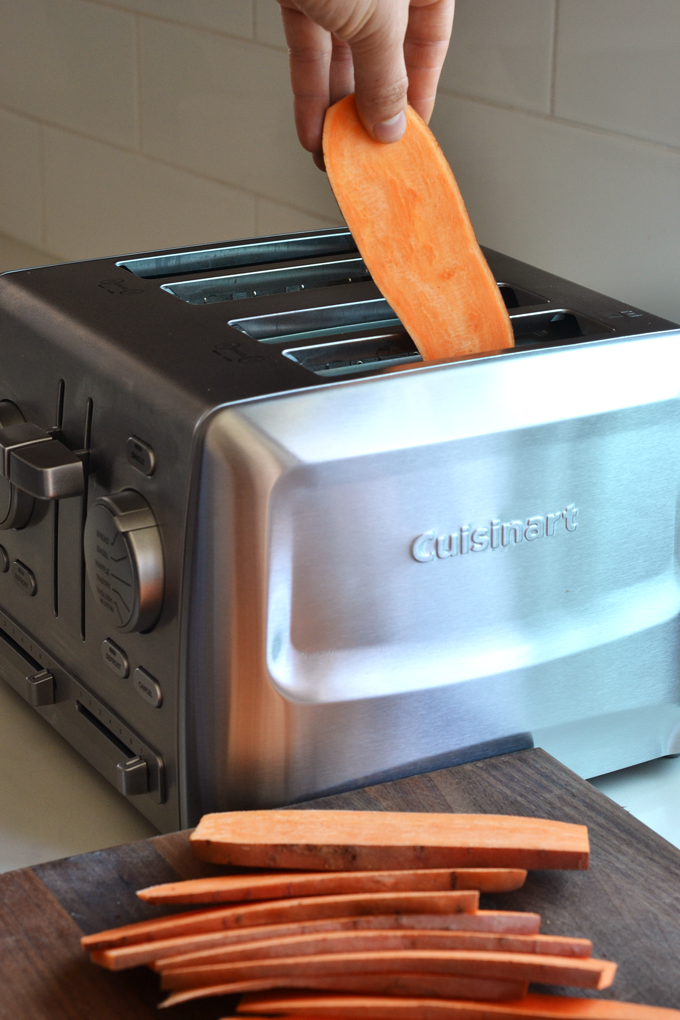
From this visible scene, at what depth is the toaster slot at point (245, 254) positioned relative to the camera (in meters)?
0.83

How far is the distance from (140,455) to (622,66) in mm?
519

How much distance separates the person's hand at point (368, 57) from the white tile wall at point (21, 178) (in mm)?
910

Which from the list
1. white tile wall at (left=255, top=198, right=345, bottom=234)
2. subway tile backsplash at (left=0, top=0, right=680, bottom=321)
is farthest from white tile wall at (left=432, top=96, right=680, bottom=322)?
white tile wall at (left=255, top=198, right=345, bottom=234)

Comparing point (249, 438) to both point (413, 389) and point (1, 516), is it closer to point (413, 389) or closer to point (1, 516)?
point (413, 389)

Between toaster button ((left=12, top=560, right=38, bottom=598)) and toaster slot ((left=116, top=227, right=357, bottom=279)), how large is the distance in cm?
20

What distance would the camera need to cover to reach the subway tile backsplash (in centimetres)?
95

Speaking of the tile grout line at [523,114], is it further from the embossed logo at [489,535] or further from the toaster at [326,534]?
the embossed logo at [489,535]

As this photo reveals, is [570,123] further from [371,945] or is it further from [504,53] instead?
[371,945]

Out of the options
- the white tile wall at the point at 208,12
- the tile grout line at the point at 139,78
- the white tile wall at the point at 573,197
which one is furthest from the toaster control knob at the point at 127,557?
the tile grout line at the point at 139,78

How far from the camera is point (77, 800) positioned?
0.74m

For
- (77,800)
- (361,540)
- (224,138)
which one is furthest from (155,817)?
(224,138)

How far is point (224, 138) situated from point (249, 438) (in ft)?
2.77

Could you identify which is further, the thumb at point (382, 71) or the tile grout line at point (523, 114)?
the tile grout line at point (523, 114)

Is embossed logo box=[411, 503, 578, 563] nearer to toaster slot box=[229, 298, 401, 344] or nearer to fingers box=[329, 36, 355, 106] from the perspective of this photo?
toaster slot box=[229, 298, 401, 344]
